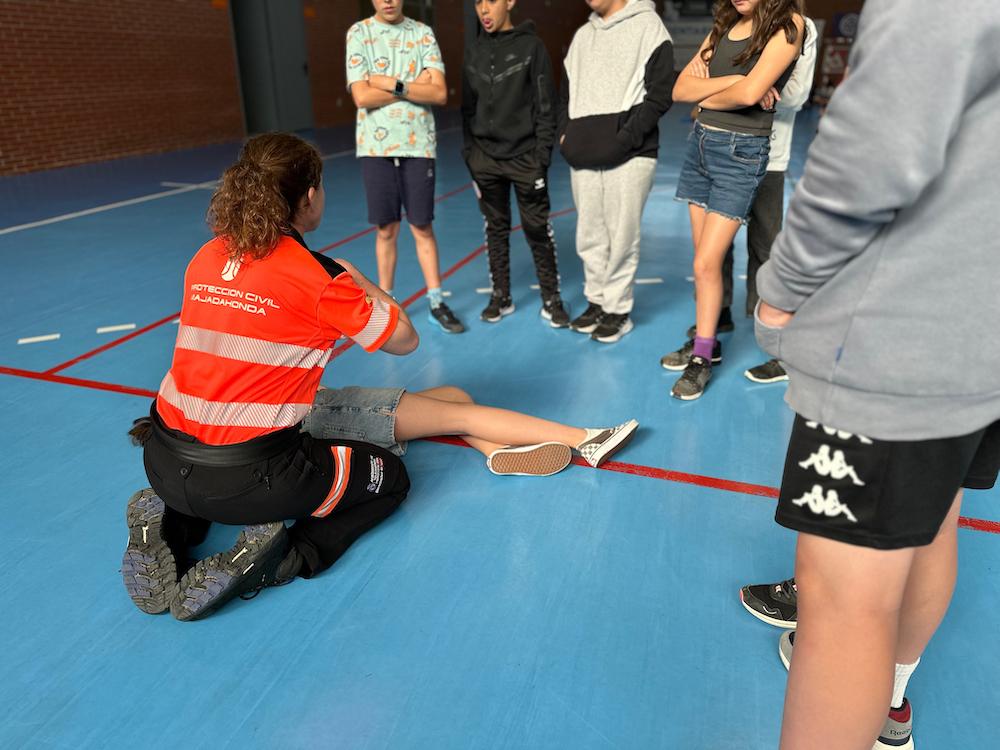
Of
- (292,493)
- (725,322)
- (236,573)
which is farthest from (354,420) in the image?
(725,322)

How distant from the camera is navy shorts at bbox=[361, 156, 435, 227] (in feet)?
11.2

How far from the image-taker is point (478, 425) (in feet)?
7.62

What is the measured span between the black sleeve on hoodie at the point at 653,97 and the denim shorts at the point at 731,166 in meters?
0.27

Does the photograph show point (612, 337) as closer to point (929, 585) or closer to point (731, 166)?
point (731, 166)

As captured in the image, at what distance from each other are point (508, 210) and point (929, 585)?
2.88 meters

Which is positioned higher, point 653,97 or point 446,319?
point 653,97

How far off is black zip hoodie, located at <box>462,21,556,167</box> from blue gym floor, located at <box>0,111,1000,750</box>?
1009 millimetres

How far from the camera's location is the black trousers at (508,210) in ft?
11.1

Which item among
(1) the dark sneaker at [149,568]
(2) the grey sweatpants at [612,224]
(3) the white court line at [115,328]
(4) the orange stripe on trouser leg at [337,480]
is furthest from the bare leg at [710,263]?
(3) the white court line at [115,328]

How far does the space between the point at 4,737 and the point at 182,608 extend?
1.30 ft

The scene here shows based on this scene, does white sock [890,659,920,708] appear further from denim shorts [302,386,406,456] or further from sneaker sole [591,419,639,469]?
denim shorts [302,386,406,456]

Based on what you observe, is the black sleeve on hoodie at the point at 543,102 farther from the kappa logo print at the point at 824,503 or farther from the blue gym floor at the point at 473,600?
the kappa logo print at the point at 824,503

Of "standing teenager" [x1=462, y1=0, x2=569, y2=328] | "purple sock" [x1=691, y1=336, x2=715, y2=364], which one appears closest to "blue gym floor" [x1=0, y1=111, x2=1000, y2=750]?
"purple sock" [x1=691, y1=336, x2=715, y2=364]

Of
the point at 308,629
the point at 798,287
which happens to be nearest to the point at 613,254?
the point at 308,629
